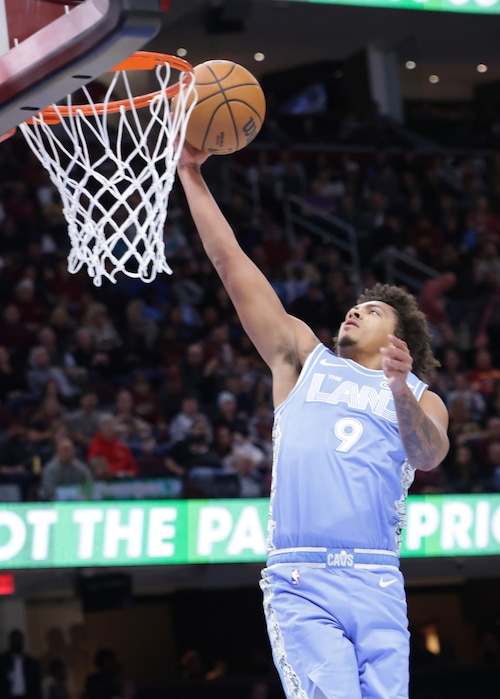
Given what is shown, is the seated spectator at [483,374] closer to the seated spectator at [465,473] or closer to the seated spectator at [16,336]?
the seated spectator at [465,473]

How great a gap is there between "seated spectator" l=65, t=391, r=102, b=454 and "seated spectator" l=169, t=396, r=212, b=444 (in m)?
0.65

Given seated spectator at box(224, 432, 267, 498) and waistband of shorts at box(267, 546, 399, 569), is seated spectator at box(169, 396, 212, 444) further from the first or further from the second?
waistband of shorts at box(267, 546, 399, 569)

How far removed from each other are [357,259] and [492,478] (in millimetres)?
4975

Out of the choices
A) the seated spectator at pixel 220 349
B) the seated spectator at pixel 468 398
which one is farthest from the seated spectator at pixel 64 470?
the seated spectator at pixel 468 398

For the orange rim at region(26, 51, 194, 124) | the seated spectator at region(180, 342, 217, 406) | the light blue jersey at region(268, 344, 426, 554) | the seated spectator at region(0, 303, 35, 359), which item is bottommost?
the light blue jersey at region(268, 344, 426, 554)

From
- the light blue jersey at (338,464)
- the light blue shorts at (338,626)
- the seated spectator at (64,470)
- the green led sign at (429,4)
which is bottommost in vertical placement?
the light blue shorts at (338,626)

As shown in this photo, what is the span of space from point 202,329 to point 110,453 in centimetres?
264

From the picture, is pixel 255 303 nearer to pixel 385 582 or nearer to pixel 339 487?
pixel 339 487

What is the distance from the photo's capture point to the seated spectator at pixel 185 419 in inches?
361

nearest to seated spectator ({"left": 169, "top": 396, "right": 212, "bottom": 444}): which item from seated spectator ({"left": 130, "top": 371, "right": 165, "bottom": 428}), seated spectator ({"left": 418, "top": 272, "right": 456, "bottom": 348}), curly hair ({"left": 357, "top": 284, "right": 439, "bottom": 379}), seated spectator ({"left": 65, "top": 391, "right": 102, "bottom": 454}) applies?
→ seated spectator ({"left": 130, "top": 371, "right": 165, "bottom": 428})

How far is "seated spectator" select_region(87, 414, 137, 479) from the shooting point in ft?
27.2

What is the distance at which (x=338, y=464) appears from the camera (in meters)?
3.74

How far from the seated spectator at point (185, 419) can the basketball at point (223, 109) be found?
4.80 m

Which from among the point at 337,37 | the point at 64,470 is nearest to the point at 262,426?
the point at 64,470
